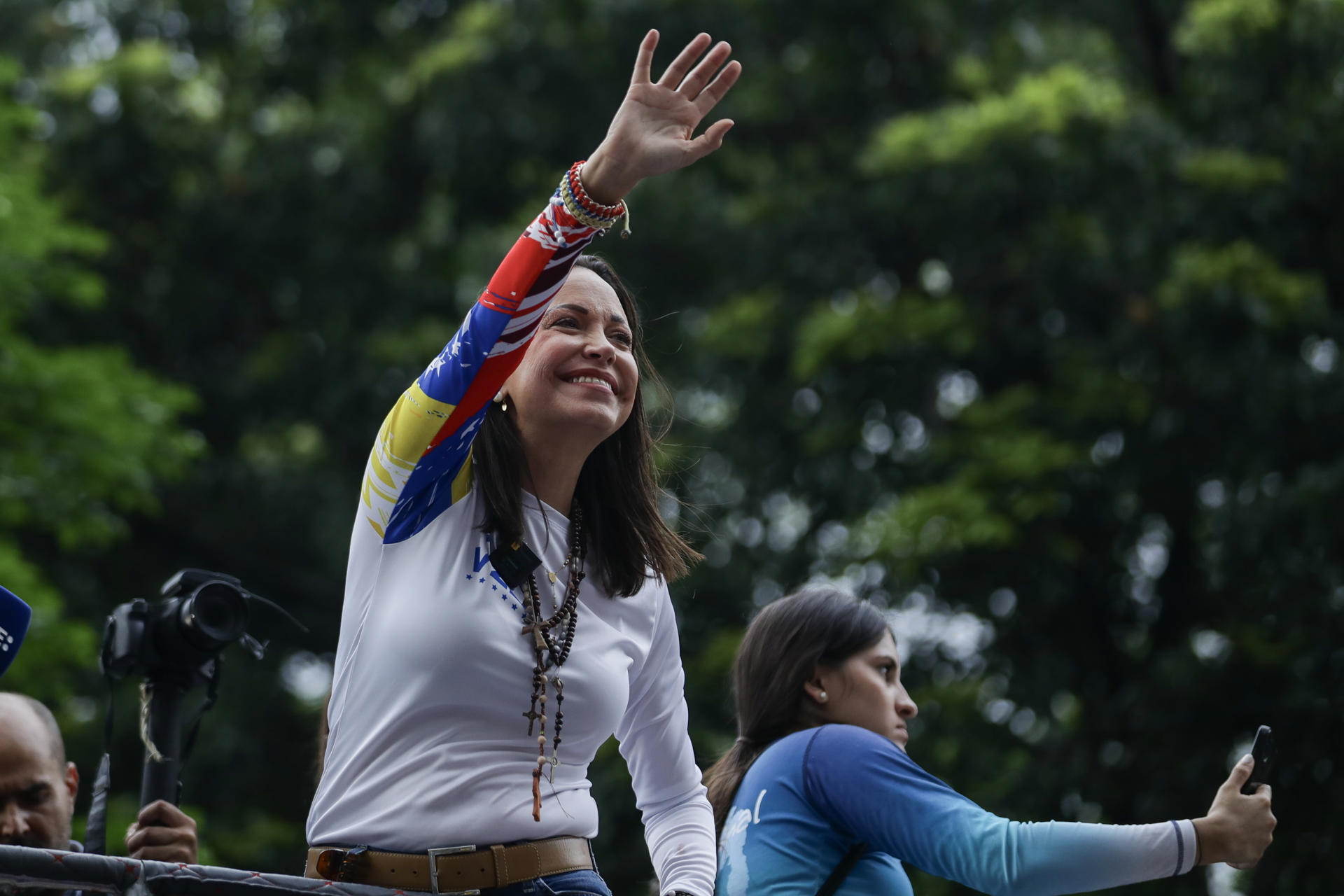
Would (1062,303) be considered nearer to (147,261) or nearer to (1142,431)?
(1142,431)

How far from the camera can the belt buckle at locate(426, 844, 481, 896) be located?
204 cm

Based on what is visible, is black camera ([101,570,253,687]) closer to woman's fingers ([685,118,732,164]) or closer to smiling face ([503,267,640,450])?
smiling face ([503,267,640,450])

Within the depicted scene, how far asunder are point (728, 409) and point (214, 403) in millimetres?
4721

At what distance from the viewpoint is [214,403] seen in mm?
13320

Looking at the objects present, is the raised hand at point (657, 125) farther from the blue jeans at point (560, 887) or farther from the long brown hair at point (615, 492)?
the blue jeans at point (560, 887)

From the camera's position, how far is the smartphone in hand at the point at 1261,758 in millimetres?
2332

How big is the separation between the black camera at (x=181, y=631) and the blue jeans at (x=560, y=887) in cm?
100

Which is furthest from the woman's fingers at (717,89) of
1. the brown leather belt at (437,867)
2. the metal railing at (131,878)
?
the metal railing at (131,878)

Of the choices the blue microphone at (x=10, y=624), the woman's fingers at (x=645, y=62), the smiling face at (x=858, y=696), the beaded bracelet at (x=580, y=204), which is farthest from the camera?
the smiling face at (x=858, y=696)

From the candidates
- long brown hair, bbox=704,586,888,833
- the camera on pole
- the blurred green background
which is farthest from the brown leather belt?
the blurred green background

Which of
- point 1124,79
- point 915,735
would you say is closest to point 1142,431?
point 915,735

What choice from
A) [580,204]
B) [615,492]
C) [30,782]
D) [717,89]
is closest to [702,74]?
[717,89]

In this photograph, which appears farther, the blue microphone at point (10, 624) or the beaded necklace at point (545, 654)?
the beaded necklace at point (545, 654)

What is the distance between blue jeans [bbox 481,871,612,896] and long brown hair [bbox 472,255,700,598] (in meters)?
0.46
